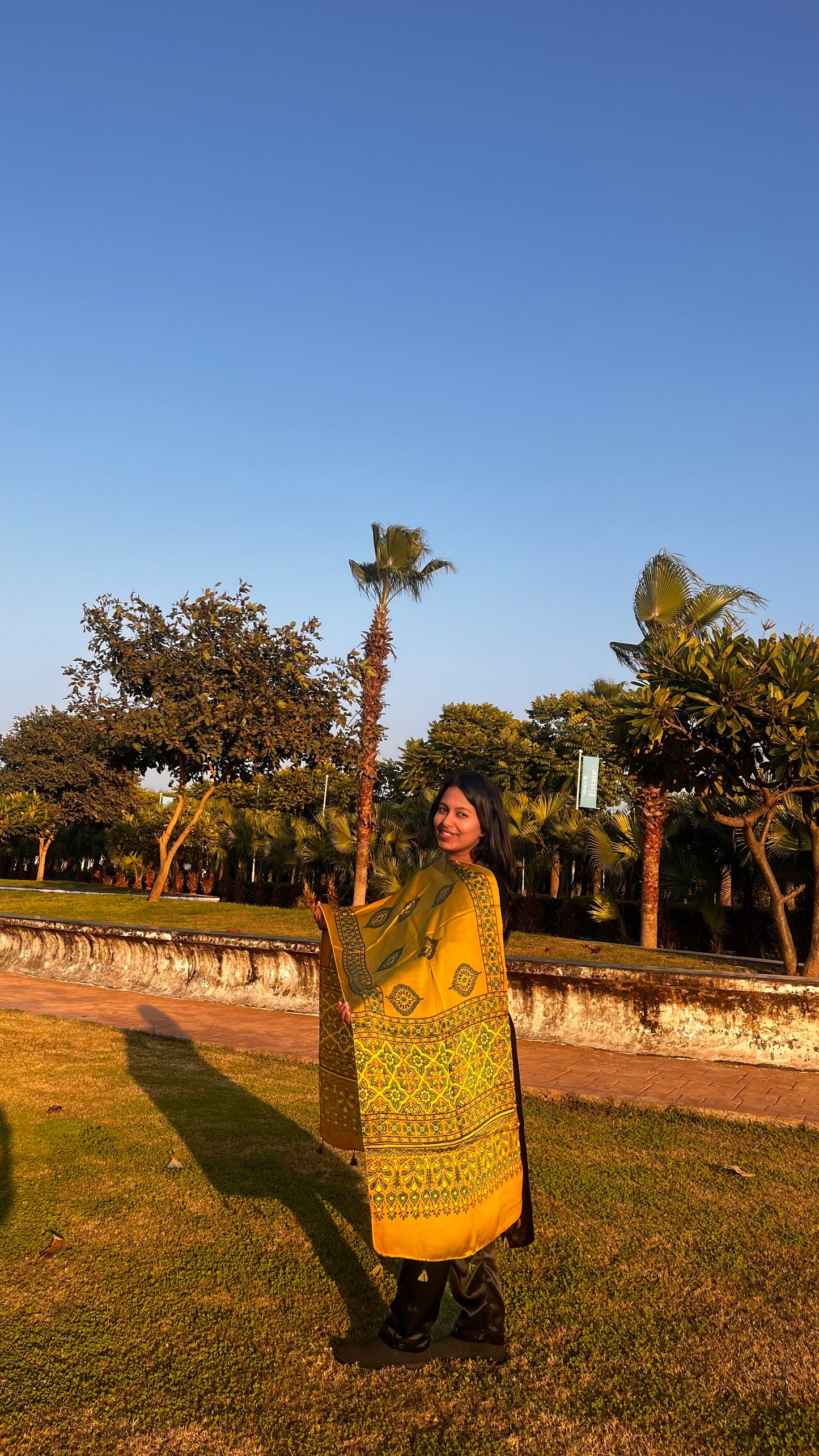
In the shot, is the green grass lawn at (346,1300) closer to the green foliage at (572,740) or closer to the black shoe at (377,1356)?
the black shoe at (377,1356)

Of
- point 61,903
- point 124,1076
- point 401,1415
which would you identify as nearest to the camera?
point 401,1415

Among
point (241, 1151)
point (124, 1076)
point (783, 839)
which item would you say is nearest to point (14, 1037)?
point (124, 1076)

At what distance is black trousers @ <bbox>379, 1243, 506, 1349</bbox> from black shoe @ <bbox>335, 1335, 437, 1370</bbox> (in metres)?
0.01

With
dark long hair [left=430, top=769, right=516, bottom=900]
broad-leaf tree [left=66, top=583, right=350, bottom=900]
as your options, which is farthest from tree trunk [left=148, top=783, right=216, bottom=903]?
dark long hair [left=430, top=769, right=516, bottom=900]

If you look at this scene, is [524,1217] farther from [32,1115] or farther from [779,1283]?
[32,1115]

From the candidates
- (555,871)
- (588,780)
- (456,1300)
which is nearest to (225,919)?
(588,780)

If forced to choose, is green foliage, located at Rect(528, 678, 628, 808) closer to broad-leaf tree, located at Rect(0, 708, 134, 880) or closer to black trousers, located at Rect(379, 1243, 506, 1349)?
broad-leaf tree, located at Rect(0, 708, 134, 880)

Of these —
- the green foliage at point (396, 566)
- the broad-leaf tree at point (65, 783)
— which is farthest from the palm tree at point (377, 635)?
the broad-leaf tree at point (65, 783)

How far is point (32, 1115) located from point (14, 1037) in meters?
2.27

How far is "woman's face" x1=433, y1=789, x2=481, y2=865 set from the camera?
3096 mm

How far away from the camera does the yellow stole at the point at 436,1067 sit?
8.55ft

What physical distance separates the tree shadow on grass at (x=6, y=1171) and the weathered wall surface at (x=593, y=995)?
375cm

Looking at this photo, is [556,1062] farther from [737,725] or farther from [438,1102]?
[438,1102]

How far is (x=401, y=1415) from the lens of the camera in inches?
97.9
